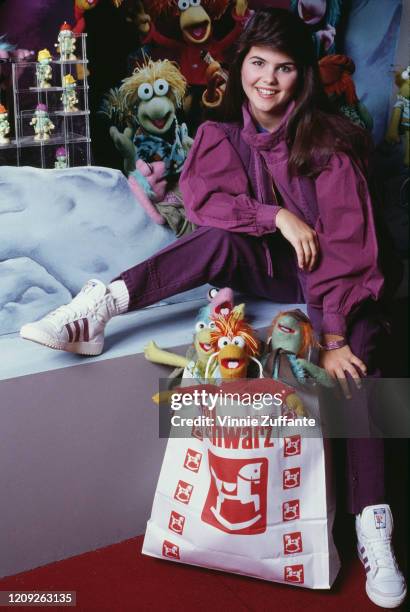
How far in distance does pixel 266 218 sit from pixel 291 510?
0.57 meters

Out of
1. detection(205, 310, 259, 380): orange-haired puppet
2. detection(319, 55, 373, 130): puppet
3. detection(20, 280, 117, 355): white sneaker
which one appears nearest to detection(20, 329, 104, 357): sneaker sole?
detection(20, 280, 117, 355): white sneaker

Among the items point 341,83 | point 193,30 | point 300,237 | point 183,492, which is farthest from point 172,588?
point 341,83

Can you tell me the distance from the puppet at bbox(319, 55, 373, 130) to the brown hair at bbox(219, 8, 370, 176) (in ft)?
1.28

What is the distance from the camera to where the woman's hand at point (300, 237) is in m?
1.45

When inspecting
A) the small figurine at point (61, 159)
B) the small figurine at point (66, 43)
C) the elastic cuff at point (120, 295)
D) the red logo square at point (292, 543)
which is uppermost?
the small figurine at point (66, 43)

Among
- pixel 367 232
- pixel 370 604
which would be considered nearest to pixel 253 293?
pixel 367 232

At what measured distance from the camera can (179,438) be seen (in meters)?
1.35

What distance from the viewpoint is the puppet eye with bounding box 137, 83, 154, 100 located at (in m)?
1.58

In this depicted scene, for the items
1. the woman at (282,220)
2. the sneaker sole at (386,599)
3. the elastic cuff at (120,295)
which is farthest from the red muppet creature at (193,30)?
the sneaker sole at (386,599)

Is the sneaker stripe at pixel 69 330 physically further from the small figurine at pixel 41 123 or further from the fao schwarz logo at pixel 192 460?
the small figurine at pixel 41 123

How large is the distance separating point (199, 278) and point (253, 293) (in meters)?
0.20

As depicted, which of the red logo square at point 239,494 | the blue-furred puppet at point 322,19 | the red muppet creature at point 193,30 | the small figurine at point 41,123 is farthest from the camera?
the blue-furred puppet at point 322,19

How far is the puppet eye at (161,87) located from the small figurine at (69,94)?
0.19m

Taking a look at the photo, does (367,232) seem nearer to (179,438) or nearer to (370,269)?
(370,269)
